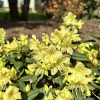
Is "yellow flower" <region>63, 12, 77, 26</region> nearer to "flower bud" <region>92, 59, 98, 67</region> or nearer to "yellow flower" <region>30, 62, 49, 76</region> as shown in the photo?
"flower bud" <region>92, 59, 98, 67</region>

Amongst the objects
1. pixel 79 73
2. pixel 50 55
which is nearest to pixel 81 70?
pixel 79 73

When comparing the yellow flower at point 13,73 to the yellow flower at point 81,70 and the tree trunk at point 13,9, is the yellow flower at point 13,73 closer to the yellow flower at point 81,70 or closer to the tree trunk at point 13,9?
the yellow flower at point 81,70

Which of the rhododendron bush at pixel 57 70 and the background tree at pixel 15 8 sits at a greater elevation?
the background tree at pixel 15 8

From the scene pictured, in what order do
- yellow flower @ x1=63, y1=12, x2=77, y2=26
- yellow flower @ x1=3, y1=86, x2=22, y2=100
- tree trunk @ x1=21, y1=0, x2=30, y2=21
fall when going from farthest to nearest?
tree trunk @ x1=21, y1=0, x2=30, y2=21 → yellow flower @ x1=63, y1=12, x2=77, y2=26 → yellow flower @ x1=3, y1=86, x2=22, y2=100

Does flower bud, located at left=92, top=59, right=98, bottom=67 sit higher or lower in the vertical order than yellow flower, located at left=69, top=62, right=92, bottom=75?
lower

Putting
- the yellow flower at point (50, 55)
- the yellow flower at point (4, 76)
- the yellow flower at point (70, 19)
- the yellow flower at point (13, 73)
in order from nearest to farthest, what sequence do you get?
the yellow flower at point (50, 55), the yellow flower at point (4, 76), the yellow flower at point (13, 73), the yellow flower at point (70, 19)

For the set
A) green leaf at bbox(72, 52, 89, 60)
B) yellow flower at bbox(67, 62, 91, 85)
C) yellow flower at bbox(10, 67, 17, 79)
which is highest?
green leaf at bbox(72, 52, 89, 60)

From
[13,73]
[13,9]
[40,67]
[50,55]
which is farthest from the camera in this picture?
[13,9]

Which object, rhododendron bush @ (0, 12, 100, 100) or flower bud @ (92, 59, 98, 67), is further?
flower bud @ (92, 59, 98, 67)

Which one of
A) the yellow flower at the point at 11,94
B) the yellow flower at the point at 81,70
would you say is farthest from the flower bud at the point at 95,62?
the yellow flower at the point at 11,94

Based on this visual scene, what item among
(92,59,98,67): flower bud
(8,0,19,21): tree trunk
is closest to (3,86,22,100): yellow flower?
(92,59,98,67): flower bud

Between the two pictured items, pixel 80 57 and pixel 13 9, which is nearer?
pixel 80 57

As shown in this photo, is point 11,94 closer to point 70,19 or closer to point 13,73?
point 13,73

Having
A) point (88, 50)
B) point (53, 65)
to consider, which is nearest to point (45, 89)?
point (53, 65)
